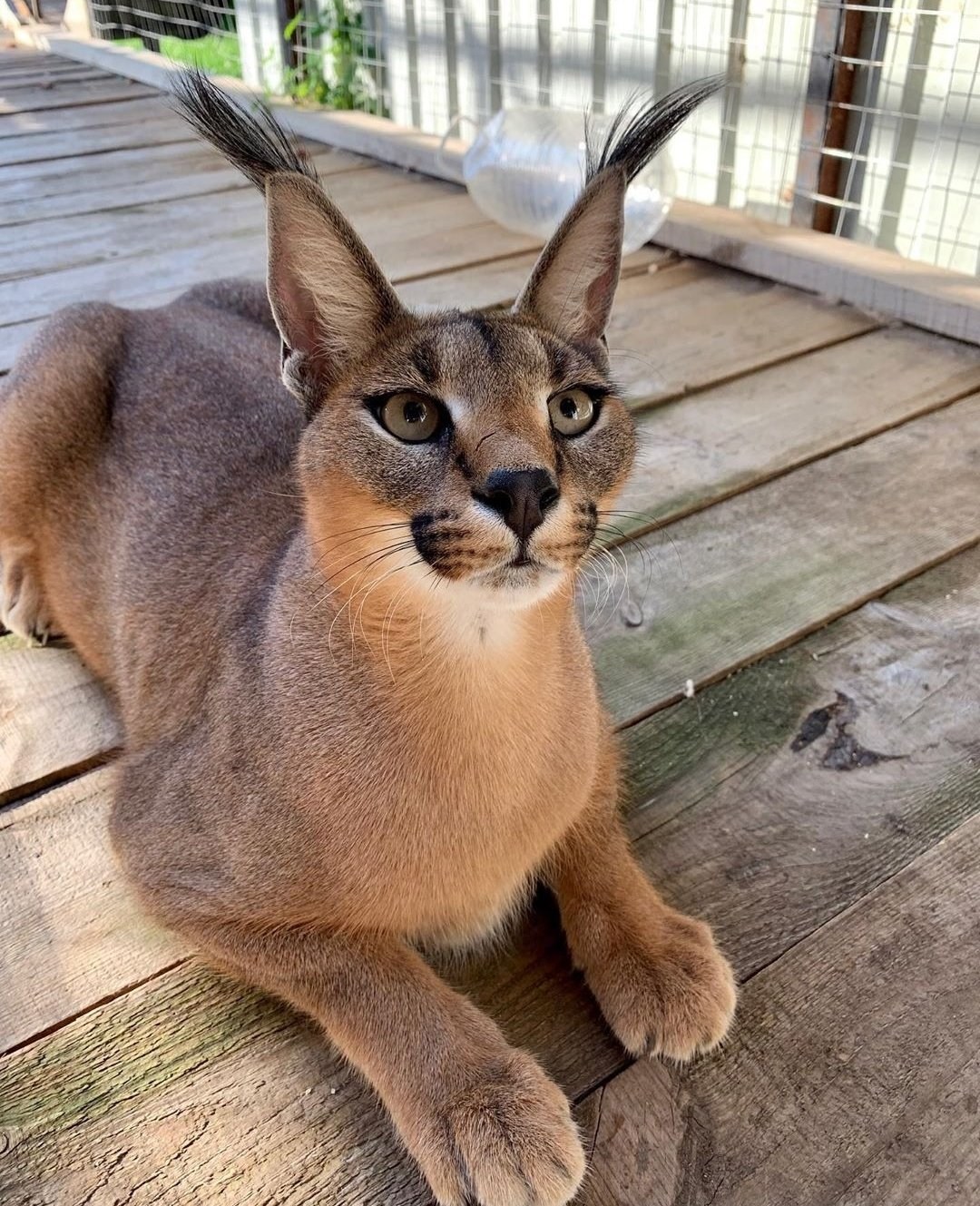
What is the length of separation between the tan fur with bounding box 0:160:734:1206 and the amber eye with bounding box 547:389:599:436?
0.02 metres

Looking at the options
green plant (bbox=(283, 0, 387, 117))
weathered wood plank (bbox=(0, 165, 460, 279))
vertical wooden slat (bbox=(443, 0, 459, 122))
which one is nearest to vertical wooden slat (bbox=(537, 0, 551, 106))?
vertical wooden slat (bbox=(443, 0, 459, 122))

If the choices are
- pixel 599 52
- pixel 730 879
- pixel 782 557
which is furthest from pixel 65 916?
pixel 599 52

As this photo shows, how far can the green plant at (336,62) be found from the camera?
195 inches

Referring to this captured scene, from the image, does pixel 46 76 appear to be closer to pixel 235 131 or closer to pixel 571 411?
pixel 235 131

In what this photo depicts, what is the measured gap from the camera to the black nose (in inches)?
42.0

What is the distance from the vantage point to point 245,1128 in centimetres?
119

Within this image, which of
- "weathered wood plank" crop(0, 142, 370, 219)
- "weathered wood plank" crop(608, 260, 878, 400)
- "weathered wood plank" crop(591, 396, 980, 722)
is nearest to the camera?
"weathered wood plank" crop(591, 396, 980, 722)

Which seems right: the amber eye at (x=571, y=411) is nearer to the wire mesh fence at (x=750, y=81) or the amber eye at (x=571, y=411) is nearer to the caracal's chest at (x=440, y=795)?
the caracal's chest at (x=440, y=795)

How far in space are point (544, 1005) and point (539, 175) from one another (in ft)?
10.4

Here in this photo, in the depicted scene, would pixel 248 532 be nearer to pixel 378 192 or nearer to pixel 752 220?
pixel 752 220

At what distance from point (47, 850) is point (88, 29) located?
Answer: 7.08m

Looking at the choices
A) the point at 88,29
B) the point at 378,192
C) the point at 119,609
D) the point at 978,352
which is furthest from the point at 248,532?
the point at 88,29

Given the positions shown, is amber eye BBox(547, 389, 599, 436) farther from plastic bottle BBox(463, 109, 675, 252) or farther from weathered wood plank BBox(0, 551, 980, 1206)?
plastic bottle BBox(463, 109, 675, 252)

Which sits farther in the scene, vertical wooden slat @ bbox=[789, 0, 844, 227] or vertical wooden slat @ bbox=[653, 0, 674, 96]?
vertical wooden slat @ bbox=[653, 0, 674, 96]
